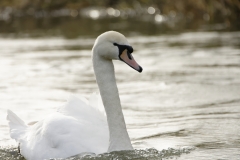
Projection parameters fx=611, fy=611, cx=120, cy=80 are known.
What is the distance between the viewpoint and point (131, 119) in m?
8.71

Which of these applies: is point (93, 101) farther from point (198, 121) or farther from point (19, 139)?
point (198, 121)

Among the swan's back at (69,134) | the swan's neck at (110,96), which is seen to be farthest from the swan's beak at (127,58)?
the swan's back at (69,134)

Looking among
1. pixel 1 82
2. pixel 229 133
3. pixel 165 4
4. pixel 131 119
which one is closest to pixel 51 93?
pixel 1 82

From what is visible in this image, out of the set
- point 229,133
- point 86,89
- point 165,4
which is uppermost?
point 165,4

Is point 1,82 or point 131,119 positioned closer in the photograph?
point 131,119

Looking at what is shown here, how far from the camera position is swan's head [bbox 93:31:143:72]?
604cm

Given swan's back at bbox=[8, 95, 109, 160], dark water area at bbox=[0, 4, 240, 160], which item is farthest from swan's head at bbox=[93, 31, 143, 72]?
dark water area at bbox=[0, 4, 240, 160]

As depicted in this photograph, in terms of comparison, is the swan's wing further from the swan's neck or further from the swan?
the swan's neck

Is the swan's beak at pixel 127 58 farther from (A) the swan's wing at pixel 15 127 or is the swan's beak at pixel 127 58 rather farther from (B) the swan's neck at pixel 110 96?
(A) the swan's wing at pixel 15 127

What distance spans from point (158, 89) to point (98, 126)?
4.56 m

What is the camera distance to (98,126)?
21.5 feet

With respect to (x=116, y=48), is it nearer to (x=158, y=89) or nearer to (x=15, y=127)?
(x=15, y=127)

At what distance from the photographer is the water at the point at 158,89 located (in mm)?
7291

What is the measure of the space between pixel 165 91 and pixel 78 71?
333 cm
